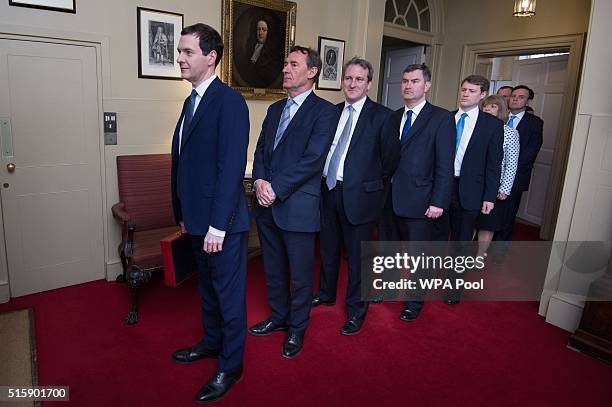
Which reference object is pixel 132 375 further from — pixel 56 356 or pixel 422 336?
pixel 422 336

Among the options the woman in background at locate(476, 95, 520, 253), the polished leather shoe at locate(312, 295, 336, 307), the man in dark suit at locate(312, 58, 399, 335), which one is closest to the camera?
the man in dark suit at locate(312, 58, 399, 335)

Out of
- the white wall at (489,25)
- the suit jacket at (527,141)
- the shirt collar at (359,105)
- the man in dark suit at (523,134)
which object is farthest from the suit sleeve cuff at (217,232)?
the white wall at (489,25)

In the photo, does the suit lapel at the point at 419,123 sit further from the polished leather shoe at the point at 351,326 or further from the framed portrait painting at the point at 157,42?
the framed portrait painting at the point at 157,42

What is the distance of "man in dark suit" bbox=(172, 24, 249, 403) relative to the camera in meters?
2.01

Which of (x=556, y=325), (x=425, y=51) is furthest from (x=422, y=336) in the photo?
(x=425, y=51)

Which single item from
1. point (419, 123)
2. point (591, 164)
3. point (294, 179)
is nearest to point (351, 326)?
point (294, 179)

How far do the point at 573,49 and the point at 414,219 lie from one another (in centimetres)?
347

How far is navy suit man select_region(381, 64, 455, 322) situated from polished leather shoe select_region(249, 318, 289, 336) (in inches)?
43.3

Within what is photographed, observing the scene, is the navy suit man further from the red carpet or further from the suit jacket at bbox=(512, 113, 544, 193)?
the suit jacket at bbox=(512, 113, 544, 193)

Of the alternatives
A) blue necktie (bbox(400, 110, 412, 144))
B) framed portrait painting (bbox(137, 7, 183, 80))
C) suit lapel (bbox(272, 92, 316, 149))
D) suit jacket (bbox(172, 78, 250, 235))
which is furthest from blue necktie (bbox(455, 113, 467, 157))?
framed portrait painting (bbox(137, 7, 183, 80))

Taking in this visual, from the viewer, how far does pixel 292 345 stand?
108 inches

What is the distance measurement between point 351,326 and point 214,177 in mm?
1539

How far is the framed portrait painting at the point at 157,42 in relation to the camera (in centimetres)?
347

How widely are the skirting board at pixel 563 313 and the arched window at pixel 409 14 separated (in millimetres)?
3875
